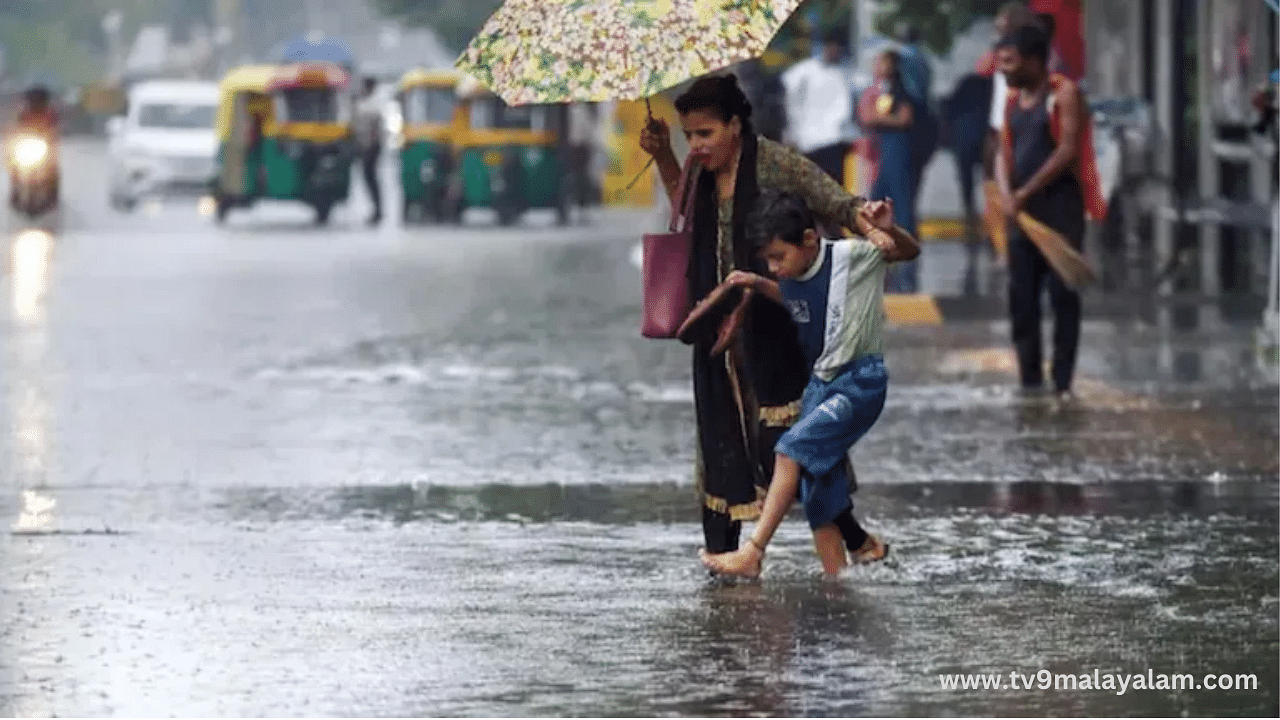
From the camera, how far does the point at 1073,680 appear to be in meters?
8.02

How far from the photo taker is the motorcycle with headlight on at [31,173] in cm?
3778

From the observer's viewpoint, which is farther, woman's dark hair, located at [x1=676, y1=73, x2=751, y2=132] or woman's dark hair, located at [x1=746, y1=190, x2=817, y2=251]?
woman's dark hair, located at [x1=676, y1=73, x2=751, y2=132]

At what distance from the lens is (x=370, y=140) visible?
40281 mm

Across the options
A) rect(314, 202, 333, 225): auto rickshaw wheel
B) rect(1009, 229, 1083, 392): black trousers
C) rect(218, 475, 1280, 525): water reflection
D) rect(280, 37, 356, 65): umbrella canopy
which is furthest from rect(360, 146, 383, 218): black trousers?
rect(218, 475, 1280, 525): water reflection

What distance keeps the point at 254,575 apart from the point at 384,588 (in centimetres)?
51

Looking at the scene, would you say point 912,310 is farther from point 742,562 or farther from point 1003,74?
point 742,562

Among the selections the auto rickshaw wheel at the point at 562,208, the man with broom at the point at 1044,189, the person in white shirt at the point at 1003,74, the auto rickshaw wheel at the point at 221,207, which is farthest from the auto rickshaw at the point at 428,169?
the man with broom at the point at 1044,189

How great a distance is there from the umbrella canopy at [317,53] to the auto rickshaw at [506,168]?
55.5 ft

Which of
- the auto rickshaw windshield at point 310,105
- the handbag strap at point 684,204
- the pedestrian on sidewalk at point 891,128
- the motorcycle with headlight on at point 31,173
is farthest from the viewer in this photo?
the auto rickshaw windshield at point 310,105

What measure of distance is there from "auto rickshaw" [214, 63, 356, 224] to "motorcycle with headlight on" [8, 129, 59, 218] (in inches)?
80.1

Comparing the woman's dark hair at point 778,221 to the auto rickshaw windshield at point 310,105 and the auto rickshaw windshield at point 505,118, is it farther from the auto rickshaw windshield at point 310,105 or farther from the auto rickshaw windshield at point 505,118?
the auto rickshaw windshield at point 310,105

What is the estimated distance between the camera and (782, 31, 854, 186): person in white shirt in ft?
75.5

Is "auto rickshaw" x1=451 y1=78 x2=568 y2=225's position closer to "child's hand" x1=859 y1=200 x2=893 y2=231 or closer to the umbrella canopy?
the umbrella canopy

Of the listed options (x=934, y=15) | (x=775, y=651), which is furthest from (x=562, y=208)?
(x=775, y=651)
